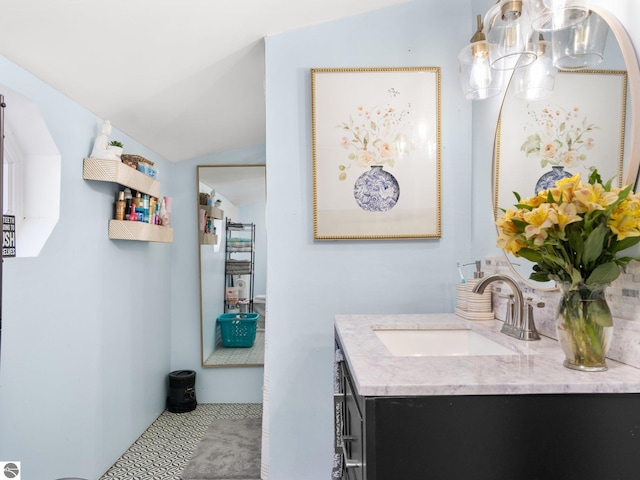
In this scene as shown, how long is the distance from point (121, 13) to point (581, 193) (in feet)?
5.40

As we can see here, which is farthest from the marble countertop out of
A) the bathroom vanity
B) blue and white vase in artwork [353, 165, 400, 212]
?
blue and white vase in artwork [353, 165, 400, 212]

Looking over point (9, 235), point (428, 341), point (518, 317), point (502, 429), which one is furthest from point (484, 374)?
point (9, 235)

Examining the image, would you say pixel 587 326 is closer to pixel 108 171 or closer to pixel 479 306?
pixel 479 306

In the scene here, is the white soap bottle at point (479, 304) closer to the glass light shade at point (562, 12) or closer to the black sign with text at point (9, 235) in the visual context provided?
the glass light shade at point (562, 12)

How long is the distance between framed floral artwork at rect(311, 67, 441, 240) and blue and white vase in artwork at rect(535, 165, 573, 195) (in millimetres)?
632

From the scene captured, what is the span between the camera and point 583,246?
94 centimetres

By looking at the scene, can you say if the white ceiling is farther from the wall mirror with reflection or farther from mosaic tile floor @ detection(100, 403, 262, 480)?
mosaic tile floor @ detection(100, 403, 262, 480)

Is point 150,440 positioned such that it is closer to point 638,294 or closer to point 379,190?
point 379,190

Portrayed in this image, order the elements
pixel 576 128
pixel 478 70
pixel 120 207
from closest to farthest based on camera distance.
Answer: pixel 576 128, pixel 478 70, pixel 120 207

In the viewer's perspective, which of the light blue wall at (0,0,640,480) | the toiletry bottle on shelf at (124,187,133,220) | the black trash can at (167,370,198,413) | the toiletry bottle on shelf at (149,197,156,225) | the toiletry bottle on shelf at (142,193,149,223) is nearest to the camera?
the light blue wall at (0,0,640,480)

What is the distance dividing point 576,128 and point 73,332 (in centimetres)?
224

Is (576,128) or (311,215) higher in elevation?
(576,128)

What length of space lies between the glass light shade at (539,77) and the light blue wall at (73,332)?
190 cm

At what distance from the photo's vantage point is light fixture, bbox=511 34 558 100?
1365 millimetres
